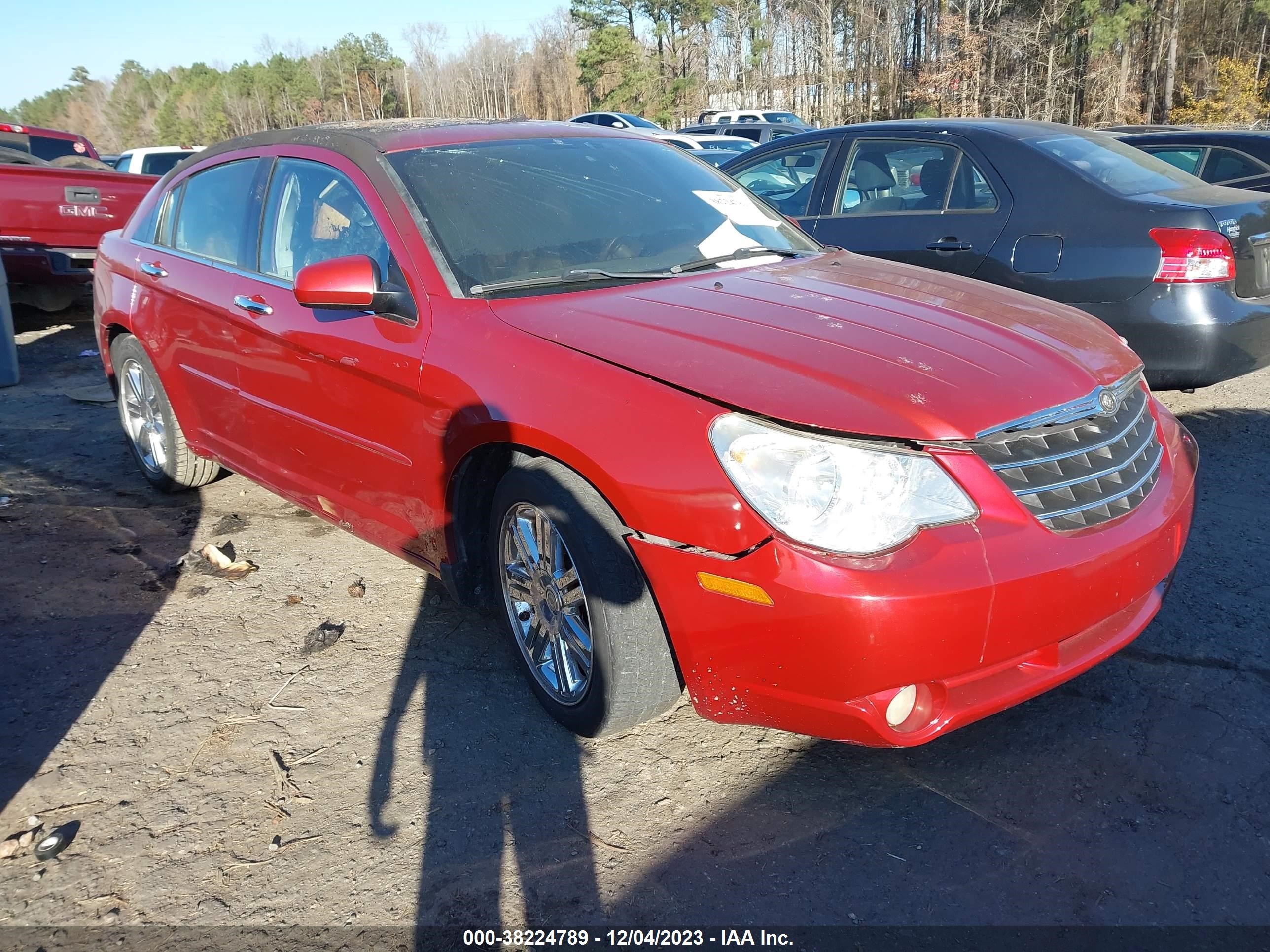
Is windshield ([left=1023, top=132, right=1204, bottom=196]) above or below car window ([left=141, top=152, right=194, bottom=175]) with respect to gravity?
below

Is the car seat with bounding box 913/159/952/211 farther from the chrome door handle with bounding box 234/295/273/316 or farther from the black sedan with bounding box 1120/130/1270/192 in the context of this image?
the chrome door handle with bounding box 234/295/273/316

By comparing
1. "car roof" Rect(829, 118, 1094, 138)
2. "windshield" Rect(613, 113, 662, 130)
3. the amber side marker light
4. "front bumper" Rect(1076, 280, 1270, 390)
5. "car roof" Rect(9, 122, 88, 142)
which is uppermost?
"windshield" Rect(613, 113, 662, 130)

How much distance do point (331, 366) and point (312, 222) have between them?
66 cm

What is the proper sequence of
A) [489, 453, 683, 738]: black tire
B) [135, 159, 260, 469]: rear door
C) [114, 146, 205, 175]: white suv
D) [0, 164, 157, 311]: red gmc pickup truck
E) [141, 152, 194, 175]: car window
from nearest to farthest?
[489, 453, 683, 738]: black tire
[135, 159, 260, 469]: rear door
[0, 164, 157, 311]: red gmc pickup truck
[114, 146, 205, 175]: white suv
[141, 152, 194, 175]: car window

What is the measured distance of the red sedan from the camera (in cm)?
218

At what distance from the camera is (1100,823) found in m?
2.37

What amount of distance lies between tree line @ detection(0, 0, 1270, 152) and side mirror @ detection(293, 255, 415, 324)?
15.6ft

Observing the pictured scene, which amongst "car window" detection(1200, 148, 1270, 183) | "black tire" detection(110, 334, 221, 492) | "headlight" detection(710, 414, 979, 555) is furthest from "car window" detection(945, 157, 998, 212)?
"black tire" detection(110, 334, 221, 492)

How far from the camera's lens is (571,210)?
3.39 metres

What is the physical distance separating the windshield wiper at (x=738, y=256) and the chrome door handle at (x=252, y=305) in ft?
5.08

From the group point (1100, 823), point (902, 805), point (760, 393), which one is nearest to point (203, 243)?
point (760, 393)

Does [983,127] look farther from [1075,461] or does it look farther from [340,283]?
[340,283]

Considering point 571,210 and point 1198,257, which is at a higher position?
point 571,210

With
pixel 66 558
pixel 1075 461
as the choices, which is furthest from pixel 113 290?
Answer: pixel 1075 461
